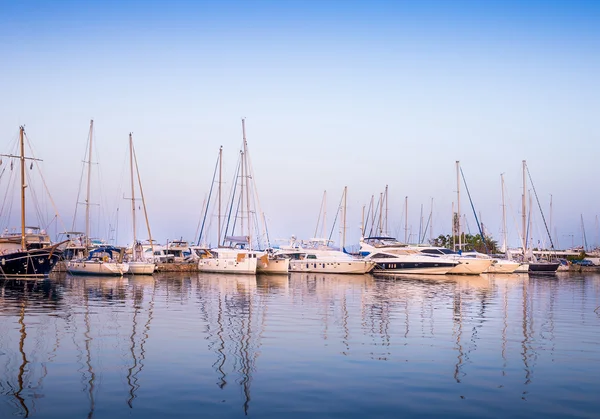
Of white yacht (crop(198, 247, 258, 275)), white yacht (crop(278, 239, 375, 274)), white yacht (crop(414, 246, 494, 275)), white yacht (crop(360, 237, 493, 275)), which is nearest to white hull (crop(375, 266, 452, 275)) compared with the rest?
white yacht (crop(360, 237, 493, 275))

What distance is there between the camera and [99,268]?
65125 mm

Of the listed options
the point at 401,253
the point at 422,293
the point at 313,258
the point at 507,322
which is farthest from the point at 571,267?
the point at 507,322

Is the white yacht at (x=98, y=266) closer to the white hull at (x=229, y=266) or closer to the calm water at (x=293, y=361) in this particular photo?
the white hull at (x=229, y=266)

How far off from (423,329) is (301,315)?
6675 millimetres

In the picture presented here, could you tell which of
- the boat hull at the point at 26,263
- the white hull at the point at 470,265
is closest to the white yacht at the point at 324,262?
the white hull at the point at 470,265

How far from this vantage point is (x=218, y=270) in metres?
73.1

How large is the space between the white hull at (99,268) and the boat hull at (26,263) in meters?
11.4

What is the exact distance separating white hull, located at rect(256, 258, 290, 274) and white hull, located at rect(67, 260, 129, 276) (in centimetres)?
1542

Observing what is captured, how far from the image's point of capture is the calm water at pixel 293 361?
1272 centimetres

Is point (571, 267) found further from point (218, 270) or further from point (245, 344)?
point (245, 344)

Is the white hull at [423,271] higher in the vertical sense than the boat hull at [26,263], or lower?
lower

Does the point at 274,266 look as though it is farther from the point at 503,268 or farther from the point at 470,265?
the point at 503,268

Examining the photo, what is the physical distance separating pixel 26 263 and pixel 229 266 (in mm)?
24554

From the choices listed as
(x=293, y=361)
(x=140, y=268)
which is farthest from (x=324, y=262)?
(x=293, y=361)
